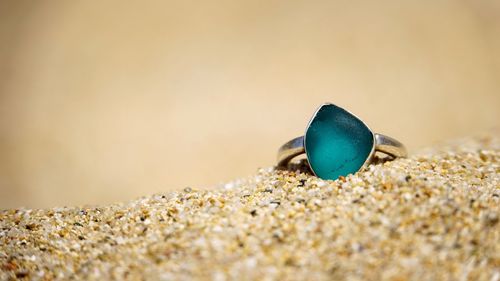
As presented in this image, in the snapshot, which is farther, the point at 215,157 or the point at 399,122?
the point at 399,122

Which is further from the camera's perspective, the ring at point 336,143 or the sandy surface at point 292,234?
the ring at point 336,143

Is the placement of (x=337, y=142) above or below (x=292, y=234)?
above

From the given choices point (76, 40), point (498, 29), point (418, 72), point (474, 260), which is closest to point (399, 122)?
point (418, 72)

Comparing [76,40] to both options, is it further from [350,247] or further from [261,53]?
[350,247]

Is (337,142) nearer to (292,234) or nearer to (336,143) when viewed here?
(336,143)

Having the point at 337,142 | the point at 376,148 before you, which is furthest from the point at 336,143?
the point at 376,148

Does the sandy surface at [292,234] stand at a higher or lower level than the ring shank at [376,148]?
lower
